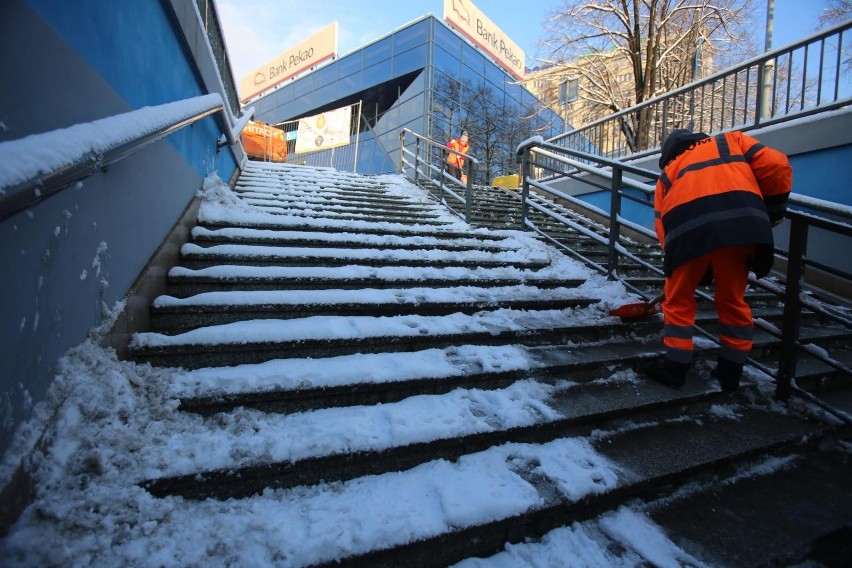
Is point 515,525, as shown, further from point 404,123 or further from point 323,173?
point 404,123

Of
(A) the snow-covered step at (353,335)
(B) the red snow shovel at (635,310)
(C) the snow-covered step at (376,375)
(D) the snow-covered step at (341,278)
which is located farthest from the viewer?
(B) the red snow shovel at (635,310)

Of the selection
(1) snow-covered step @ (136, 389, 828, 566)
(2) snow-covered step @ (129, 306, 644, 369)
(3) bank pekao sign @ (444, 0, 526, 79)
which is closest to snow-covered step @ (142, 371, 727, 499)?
(1) snow-covered step @ (136, 389, 828, 566)

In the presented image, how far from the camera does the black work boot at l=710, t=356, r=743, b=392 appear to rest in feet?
7.79

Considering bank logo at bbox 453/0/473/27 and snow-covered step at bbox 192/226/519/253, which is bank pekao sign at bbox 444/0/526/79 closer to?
bank logo at bbox 453/0/473/27

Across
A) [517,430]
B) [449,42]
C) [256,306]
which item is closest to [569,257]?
[517,430]

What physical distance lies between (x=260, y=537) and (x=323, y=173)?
7.28 meters

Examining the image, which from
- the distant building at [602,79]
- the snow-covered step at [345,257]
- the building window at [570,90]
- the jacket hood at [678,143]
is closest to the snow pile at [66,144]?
the snow-covered step at [345,257]

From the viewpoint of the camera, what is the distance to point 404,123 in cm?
1909

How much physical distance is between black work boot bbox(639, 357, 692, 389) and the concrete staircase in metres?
0.05

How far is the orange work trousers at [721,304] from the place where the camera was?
226 cm

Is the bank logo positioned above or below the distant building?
above

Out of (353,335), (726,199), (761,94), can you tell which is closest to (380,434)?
(353,335)

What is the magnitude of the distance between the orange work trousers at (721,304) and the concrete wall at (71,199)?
2914mm

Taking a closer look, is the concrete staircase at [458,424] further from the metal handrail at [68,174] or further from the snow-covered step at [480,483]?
the metal handrail at [68,174]
